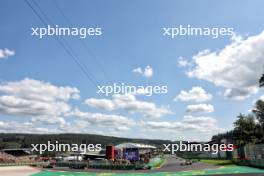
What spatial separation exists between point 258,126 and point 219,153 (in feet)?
106

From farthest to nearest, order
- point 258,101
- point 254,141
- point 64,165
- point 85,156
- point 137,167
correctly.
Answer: point 85,156 < point 258,101 < point 254,141 < point 64,165 < point 137,167

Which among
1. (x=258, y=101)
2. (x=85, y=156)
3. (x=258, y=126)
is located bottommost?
(x=85, y=156)

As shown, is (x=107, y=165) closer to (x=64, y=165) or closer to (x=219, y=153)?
(x=64, y=165)

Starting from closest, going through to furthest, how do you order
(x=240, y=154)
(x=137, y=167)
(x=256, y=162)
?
(x=256, y=162)
(x=137, y=167)
(x=240, y=154)

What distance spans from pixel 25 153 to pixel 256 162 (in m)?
138

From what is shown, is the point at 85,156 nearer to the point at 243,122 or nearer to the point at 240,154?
the point at 243,122

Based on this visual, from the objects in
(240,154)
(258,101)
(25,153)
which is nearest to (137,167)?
(240,154)

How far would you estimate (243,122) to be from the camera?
8700 centimetres

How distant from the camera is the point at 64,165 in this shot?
75.2 metres

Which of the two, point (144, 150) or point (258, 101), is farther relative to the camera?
point (144, 150)

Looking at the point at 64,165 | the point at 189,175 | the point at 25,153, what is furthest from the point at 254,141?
the point at 25,153

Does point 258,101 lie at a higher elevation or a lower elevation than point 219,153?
higher

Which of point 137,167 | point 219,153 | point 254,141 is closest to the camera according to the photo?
point 137,167

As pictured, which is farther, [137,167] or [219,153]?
[219,153]
